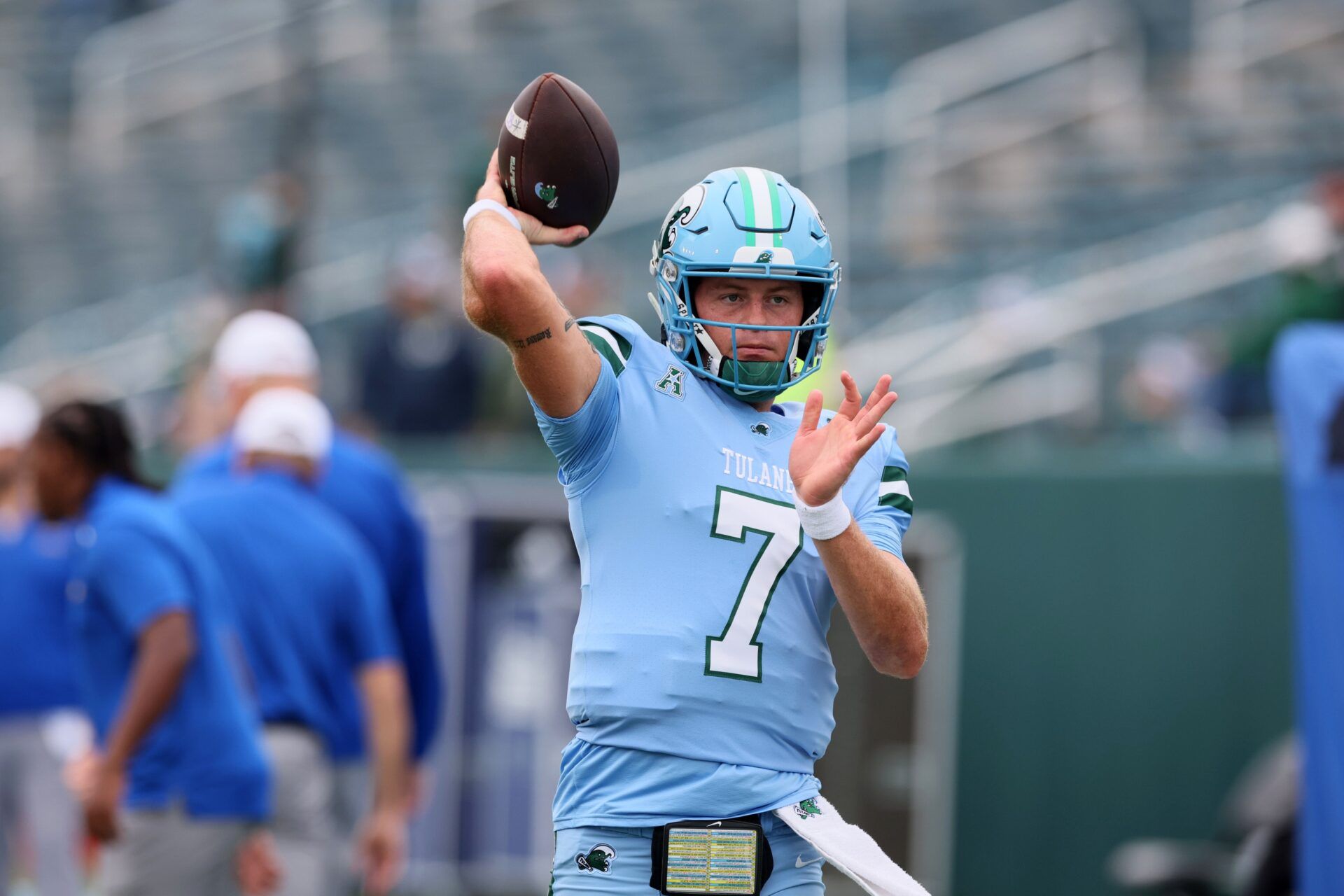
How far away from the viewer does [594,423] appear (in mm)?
3119

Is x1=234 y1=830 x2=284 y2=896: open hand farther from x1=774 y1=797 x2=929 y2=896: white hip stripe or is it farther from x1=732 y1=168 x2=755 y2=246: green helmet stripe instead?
x1=732 y1=168 x2=755 y2=246: green helmet stripe

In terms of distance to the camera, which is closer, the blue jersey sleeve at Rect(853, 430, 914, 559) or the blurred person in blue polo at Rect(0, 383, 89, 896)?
the blue jersey sleeve at Rect(853, 430, 914, 559)

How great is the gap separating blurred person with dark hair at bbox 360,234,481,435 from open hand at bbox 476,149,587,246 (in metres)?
7.58

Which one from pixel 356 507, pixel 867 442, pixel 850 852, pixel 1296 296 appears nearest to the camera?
pixel 867 442

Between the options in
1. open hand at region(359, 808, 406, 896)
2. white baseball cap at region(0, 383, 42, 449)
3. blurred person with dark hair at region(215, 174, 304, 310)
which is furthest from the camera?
blurred person with dark hair at region(215, 174, 304, 310)

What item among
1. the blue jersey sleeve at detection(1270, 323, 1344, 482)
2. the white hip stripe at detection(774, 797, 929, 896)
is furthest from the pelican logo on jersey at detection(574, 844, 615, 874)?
the blue jersey sleeve at detection(1270, 323, 1344, 482)

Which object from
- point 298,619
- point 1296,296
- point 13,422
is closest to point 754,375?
point 298,619

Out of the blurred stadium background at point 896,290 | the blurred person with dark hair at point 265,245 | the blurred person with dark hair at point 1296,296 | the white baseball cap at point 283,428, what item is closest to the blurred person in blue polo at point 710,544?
the white baseball cap at point 283,428

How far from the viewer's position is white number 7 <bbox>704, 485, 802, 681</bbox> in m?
3.12

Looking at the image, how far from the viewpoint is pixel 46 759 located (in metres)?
7.54

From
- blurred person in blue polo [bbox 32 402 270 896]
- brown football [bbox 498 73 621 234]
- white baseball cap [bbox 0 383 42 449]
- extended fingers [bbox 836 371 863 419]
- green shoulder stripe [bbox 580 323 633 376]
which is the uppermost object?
white baseball cap [bbox 0 383 42 449]

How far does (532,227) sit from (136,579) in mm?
2396

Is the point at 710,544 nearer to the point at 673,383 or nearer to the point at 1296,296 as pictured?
the point at 673,383

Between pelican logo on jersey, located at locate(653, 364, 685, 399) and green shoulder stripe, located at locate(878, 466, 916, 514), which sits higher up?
pelican logo on jersey, located at locate(653, 364, 685, 399)
